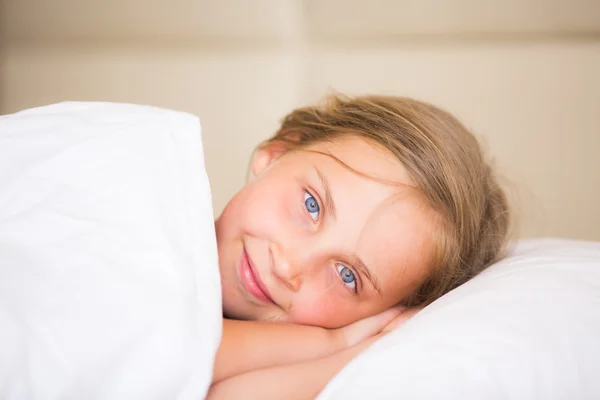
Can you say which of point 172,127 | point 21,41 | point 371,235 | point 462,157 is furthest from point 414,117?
point 21,41

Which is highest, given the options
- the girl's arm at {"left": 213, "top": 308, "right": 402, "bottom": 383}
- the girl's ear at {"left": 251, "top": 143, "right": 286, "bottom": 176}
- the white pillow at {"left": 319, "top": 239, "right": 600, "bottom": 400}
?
Result: the girl's ear at {"left": 251, "top": 143, "right": 286, "bottom": 176}

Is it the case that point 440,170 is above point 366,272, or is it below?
above

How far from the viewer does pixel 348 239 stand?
70cm

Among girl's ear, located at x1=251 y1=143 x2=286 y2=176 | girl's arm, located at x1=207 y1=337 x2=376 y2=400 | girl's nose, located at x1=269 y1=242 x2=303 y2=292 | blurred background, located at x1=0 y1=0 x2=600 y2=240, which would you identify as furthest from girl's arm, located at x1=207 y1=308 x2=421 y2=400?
blurred background, located at x1=0 y1=0 x2=600 y2=240

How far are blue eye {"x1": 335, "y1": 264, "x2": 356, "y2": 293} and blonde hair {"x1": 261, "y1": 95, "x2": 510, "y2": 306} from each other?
104mm

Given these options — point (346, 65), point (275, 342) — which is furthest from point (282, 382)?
point (346, 65)

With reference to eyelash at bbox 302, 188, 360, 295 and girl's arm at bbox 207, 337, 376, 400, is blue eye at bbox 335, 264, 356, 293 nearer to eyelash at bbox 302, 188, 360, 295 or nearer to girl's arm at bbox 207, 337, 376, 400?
eyelash at bbox 302, 188, 360, 295

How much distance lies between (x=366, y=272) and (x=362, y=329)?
0.08 metres

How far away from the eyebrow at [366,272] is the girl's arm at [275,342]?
6 cm

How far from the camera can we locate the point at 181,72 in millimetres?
1227

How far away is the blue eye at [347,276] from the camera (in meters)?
0.73

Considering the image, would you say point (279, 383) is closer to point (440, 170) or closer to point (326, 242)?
point (326, 242)

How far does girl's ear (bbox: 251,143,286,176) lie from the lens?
2.91 ft

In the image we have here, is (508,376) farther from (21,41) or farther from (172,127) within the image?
(21,41)
